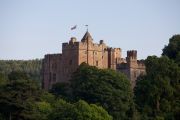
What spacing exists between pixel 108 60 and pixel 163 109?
28.9m

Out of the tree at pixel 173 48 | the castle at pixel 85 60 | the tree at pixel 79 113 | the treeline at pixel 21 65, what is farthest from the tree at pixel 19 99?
the treeline at pixel 21 65

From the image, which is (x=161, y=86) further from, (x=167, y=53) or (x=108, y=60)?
(x=108, y=60)

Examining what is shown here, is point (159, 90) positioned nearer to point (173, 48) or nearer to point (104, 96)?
point (104, 96)

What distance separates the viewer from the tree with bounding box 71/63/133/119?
83625mm

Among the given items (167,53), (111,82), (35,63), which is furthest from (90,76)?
(35,63)

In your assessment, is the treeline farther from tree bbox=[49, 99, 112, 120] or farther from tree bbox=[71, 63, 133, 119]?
tree bbox=[49, 99, 112, 120]

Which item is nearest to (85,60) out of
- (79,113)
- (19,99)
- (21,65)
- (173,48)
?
(173,48)

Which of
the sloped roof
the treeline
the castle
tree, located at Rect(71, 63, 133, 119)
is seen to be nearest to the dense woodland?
tree, located at Rect(71, 63, 133, 119)

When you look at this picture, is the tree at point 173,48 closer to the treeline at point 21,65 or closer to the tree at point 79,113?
the tree at point 79,113

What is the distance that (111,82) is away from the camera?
89250mm

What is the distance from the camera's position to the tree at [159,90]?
248ft

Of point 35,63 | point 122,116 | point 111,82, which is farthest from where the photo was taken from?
point 35,63

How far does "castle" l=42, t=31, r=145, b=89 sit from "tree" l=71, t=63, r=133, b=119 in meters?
7.58

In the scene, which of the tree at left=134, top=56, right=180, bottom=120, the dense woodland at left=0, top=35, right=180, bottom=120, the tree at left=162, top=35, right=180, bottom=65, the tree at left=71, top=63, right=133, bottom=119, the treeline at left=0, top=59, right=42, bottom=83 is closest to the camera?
the dense woodland at left=0, top=35, right=180, bottom=120
